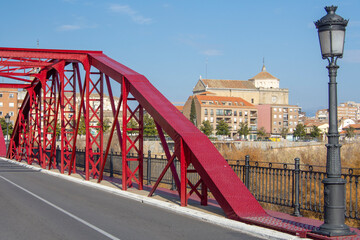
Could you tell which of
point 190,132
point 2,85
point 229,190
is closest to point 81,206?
point 190,132

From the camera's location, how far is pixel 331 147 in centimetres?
949

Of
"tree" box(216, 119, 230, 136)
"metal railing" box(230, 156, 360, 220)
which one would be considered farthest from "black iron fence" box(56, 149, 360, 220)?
"tree" box(216, 119, 230, 136)

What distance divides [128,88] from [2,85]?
23.3 meters

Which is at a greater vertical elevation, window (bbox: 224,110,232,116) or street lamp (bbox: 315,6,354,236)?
window (bbox: 224,110,232,116)

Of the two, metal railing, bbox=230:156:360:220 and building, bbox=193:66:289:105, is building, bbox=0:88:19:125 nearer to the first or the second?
building, bbox=193:66:289:105

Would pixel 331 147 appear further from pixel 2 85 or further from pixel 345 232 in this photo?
pixel 2 85

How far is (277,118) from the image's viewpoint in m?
153

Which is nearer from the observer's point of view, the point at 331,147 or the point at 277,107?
the point at 331,147

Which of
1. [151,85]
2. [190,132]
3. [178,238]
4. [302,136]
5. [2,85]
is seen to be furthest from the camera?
[302,136]

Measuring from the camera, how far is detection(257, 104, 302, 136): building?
151875 millimetres

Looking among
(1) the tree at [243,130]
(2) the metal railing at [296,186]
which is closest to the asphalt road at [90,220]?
(2) the metal railing at [296,186]

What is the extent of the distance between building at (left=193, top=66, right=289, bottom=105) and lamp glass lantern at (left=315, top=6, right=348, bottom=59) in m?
157

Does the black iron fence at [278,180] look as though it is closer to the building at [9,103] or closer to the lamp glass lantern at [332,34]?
the lamp glass lantern at [332,34]

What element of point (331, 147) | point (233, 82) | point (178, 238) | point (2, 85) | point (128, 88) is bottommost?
point (178, 238)
